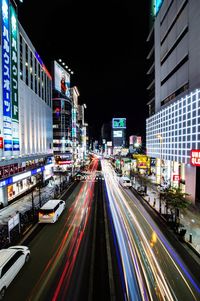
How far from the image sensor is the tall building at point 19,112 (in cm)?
2380

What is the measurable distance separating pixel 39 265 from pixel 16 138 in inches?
817

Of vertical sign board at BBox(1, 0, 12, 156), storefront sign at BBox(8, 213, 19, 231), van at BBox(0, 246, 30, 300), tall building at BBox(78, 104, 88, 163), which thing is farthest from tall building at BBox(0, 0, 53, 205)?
tall building at BBox(78, 104, 88, 163)

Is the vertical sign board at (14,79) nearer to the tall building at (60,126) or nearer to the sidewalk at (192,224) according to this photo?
the sidewalk at (192,224)

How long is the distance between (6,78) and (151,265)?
Result: 26.3 m

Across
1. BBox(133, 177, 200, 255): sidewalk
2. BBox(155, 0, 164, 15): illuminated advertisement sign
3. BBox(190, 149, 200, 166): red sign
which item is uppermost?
BBox(155, 0, 164, 15): illuminated advertisement sign

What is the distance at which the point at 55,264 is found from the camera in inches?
449

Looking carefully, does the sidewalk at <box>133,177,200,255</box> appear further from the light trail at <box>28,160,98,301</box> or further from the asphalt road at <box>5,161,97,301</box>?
the light trail at <box>28,160,98,301</box>

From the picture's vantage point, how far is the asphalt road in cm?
915

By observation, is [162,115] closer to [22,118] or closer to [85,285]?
[22,118]

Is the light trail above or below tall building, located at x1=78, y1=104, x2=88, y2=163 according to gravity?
below

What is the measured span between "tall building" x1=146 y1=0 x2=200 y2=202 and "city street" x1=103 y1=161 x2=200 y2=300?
12.8 meters

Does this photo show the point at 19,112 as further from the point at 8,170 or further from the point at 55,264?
the point at 55,264

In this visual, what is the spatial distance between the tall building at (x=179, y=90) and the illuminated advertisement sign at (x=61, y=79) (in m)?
42.4

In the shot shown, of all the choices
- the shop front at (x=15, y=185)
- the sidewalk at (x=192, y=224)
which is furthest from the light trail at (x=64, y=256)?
the shop front at (x=15, y=185)
